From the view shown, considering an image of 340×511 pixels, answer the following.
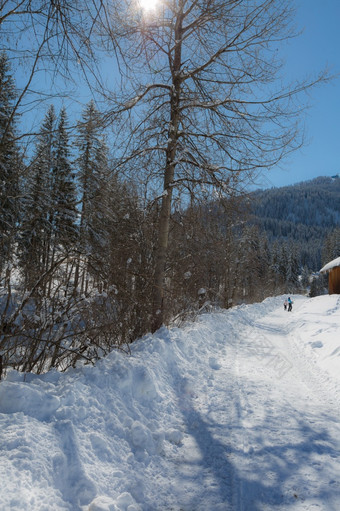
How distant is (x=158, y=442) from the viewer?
3420 millimetres

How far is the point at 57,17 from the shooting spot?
2111 millimetres

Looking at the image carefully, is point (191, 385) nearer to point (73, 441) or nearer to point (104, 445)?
point (104, 445)

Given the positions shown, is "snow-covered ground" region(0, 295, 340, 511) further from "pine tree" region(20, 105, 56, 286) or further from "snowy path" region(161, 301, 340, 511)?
"pine tree" region(20, 105, 56, 286)

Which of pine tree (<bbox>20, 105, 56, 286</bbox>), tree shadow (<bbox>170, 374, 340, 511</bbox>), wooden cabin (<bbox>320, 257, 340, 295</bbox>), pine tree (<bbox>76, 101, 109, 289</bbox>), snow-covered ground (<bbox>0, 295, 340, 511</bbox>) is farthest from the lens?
wooden cabin (<bbox>320, 257, 340, 295</bbox>)

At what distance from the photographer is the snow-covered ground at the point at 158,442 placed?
2.36 metres

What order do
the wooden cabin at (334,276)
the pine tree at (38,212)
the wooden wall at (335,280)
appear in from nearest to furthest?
the pine tree at (38,212) → the wooden cabin at (334,276) → the wooden wall at (335,280)

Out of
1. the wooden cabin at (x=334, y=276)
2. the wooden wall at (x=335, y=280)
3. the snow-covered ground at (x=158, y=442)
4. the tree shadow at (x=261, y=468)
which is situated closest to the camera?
the snow-covered ground at (x=158, y=442)

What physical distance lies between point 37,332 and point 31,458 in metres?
2.21

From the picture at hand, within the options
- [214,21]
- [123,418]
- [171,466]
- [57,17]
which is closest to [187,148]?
[214,21]

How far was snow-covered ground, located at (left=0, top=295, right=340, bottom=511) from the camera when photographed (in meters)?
2.36

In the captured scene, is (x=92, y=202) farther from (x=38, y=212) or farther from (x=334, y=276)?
(x=334, y=276)

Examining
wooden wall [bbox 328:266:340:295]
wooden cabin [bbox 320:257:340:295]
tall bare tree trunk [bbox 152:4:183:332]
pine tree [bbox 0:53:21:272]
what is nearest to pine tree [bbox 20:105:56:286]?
pine tree [bbox 0:53:21:272]

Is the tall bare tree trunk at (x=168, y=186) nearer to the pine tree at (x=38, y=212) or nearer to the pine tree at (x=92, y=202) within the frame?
the pine tree at (x=92, y=202)

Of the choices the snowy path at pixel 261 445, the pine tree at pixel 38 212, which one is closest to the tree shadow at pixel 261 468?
the snowy path at pixel 261 445
